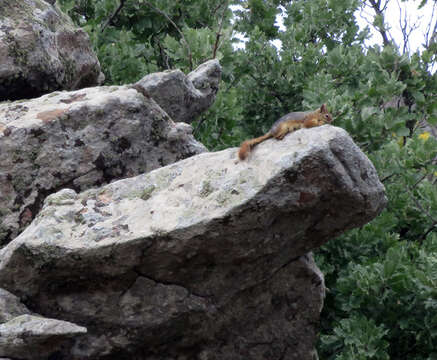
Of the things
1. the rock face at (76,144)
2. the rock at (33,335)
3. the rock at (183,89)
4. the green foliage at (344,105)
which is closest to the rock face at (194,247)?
the rock at (33,335)

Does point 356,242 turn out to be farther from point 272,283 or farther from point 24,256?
point 24,256

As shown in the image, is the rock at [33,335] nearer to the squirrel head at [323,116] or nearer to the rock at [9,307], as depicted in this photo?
the rock at [9,307]

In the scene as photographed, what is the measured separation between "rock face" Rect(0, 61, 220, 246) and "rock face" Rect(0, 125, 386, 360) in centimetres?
56

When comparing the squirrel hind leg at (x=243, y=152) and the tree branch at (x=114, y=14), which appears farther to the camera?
the tree branch at (x=114, y=14)

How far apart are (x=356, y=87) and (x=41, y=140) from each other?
5489 millimetres

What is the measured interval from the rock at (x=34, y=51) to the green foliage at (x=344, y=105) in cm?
168


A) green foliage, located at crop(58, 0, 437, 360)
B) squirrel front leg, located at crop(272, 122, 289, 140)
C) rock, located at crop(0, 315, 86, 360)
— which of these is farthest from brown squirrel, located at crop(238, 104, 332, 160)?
green foliage, located at crop(58, 0, 437, 360)

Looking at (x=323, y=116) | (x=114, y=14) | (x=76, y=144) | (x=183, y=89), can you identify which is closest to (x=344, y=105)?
(x=183, y=89)

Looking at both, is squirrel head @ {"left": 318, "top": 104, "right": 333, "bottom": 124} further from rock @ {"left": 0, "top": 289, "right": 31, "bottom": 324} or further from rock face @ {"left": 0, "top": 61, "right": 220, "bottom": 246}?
rock @ {"left": 0, "top": 289, "right": 31, "bottom": 324}

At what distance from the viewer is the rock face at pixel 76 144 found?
4746 mm

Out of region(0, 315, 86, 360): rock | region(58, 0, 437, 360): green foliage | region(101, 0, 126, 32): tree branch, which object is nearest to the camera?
region(0, 315, 86, 360): rock

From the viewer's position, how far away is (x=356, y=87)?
9.03 metres

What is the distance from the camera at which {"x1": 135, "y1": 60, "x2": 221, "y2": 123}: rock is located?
5664 millimetres

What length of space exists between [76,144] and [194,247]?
1654 millimetres
